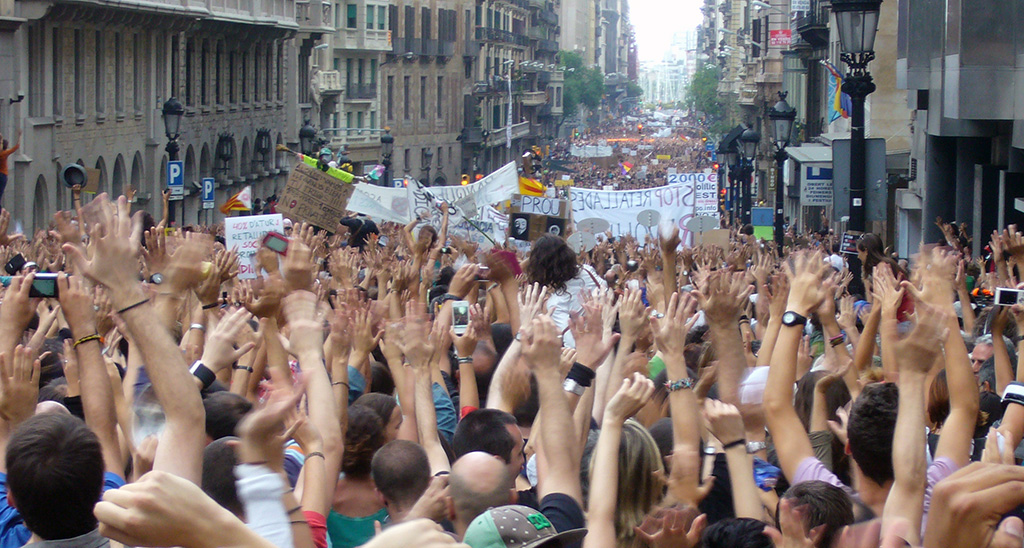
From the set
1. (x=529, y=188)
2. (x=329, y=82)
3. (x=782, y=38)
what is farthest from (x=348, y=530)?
(x=329, y=82)

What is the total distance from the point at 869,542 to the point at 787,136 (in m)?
21.0

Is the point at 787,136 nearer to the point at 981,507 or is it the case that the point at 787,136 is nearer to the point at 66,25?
the point at 66,25

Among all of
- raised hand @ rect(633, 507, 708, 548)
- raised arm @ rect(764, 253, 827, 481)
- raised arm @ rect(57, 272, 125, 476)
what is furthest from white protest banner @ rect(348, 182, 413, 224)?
raised hand @ rect(633, 507, 708, 548)

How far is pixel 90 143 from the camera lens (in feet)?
107

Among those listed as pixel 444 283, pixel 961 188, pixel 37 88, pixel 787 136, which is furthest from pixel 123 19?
pixel 444 283

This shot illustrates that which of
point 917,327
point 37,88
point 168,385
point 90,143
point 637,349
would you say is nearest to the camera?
point 168,385

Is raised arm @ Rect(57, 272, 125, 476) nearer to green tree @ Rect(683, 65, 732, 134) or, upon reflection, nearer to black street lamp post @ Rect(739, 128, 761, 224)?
black street lamp post @ Rect(739, 128, 761, 224)

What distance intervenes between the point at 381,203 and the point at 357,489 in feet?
49.4

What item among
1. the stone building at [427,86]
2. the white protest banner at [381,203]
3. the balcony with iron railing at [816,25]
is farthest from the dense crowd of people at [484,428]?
the stone building at [427,86]

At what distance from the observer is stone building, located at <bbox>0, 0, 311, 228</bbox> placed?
28969mm

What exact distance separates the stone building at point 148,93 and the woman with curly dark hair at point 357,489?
1292 cm

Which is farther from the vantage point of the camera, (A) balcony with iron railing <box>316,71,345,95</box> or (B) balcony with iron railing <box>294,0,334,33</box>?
(A) balcony with iron railing <box>316,71,345,95</box>

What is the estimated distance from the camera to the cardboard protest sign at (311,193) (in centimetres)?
1590

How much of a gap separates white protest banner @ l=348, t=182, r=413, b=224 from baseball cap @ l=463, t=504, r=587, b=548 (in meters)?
15.9
